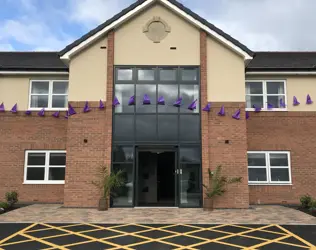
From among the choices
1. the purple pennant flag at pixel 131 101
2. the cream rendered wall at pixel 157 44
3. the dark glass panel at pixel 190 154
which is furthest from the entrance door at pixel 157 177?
the cream rendered wall at pixel 157 44

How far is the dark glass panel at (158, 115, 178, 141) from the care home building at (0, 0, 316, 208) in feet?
0.13

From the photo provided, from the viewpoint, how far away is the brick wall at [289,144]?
13.3m

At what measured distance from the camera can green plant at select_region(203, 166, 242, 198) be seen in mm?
11398

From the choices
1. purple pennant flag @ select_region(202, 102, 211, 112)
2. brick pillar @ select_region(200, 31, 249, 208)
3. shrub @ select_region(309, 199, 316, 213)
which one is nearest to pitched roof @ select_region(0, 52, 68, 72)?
purple pennant flag @ select_region(202, 102, 211, 112)

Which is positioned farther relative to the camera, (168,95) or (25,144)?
(25,144)

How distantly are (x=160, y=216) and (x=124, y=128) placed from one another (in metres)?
3.79

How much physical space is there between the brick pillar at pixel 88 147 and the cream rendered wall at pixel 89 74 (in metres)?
0.22

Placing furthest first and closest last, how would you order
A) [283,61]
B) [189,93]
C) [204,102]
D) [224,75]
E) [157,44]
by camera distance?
[283,61] < [157,44] < [189,93] < [224,75] < [204,102]

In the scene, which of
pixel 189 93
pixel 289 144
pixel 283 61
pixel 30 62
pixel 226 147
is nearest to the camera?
pixel 226 147

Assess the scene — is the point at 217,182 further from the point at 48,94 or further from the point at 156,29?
the point at 48,94

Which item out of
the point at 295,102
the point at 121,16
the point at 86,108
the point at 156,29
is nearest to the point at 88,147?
the point at 86,108

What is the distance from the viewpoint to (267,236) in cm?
765

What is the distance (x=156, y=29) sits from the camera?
Answer: 12.6 metres

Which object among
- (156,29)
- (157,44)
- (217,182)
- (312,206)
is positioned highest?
(156,29)
